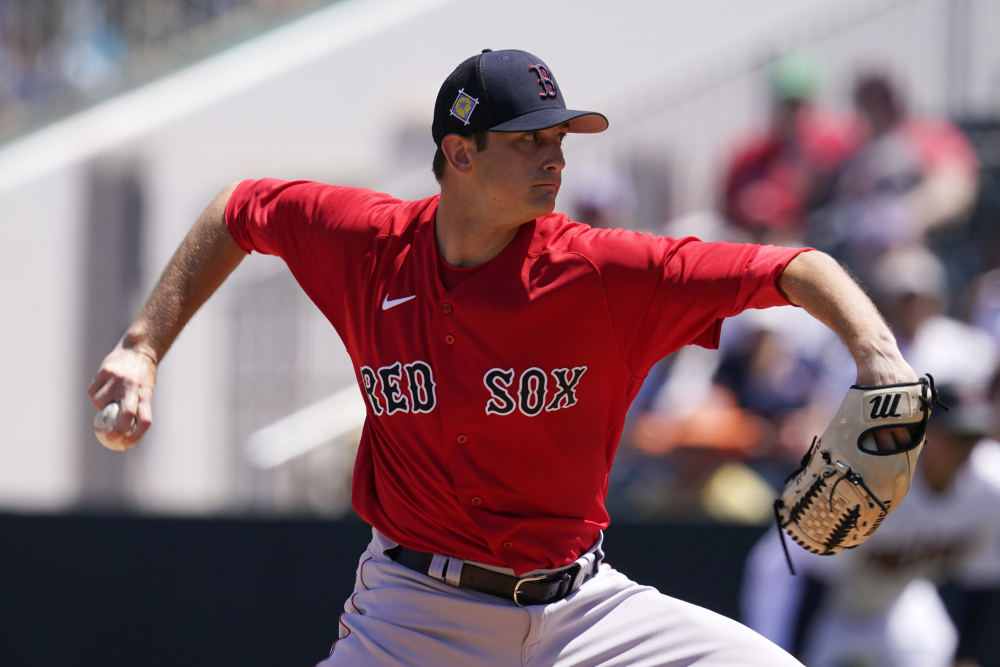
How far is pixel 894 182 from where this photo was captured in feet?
23.7

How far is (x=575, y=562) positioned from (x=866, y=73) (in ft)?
19.9

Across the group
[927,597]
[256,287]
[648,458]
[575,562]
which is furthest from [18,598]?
[927,597]

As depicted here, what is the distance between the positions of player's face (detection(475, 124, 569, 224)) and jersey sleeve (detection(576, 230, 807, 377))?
0.65 feet

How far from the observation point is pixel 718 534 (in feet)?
19.8

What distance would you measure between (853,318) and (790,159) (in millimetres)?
5508


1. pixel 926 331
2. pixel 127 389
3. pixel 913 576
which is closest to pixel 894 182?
pixel 926 331

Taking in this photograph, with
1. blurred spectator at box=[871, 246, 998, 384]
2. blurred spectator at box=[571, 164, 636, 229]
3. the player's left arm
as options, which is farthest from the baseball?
blurred spectator at box=[571, 164, 636, 229]

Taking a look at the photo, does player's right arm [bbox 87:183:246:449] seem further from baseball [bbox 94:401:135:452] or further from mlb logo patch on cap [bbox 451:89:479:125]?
mlb logo patch on cap [bbox 451:89:479:125]

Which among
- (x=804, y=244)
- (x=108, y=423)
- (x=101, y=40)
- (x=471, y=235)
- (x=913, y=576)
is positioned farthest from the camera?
(x=101, y=40)

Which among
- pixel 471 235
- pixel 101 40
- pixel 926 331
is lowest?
pixel 926 331

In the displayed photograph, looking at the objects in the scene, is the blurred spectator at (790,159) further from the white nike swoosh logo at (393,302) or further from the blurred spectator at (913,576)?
the white nike swoosh logo at (393,302)

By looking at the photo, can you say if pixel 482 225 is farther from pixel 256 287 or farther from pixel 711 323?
pixel 256 287

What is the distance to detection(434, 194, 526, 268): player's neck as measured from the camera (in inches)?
124

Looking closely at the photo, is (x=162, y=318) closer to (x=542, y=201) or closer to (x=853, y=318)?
(x=542, y=201)
